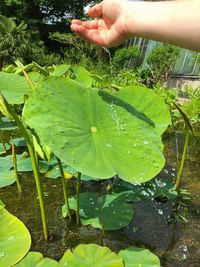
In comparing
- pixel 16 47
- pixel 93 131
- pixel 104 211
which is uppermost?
pixel 93 131

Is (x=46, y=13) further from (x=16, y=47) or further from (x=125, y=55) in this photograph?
(x=125, y=55)

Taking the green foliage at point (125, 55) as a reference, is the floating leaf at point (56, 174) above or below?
above

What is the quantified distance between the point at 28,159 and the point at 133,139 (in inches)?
25.4

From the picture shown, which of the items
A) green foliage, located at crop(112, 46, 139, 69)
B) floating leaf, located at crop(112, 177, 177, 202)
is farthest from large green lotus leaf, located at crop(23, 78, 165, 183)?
green foliage, located at crop(112, 46, 139, 69)

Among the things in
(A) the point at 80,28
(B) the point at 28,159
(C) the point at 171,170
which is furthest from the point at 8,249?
(C) the point at 171,170

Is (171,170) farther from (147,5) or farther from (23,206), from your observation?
(147,5)

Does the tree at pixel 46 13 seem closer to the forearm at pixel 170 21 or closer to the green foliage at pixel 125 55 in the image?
the green foliage at pixel 125 55

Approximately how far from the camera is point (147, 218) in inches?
49.8

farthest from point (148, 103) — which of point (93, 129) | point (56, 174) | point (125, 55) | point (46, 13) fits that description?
point (46, 13)

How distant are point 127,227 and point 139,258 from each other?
259 millimetres

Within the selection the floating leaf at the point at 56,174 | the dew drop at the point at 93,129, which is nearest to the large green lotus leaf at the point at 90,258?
the dew drop at the point at 93,129

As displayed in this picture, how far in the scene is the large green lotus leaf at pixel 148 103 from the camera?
3.82 ft

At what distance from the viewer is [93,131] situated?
975 mm

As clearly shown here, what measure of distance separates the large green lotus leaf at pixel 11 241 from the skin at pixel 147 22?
0.43m
